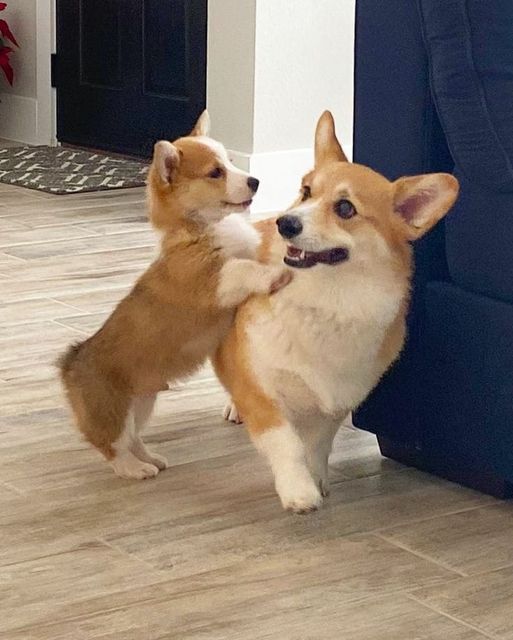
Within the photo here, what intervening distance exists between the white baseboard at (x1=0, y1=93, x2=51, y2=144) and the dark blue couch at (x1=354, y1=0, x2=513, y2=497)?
3869 mm

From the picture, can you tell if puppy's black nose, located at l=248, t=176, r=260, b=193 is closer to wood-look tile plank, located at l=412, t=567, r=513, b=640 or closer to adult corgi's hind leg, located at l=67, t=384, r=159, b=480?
adult corgi's hind leg, located at l=67, t=384, r=159, b=480

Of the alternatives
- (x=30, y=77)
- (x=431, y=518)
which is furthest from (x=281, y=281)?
(x=30, y=77)

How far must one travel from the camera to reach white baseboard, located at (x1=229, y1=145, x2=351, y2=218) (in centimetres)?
434

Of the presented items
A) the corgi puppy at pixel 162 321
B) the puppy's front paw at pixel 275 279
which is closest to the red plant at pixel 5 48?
the corgi puppy at pixel 162 321

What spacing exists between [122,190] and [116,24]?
1001 mm

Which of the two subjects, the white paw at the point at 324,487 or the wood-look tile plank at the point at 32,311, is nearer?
the white paw at the point at 324,487

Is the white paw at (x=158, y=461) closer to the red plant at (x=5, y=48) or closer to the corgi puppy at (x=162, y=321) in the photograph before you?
the corgi puppy at (x=162, y=321)

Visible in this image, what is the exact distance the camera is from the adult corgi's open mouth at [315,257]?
1.76 m

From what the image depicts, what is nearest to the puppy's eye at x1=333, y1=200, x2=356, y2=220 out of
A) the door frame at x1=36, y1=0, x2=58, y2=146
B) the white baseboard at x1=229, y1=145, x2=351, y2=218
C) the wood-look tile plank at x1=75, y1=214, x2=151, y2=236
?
the wood-look tile plank at x1=75, y1=214, x2=151, y2=236

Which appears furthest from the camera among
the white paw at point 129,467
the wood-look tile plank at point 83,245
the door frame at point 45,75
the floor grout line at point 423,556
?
the door frame at point 45,75

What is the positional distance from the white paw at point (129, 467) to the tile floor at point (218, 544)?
2 centimetres

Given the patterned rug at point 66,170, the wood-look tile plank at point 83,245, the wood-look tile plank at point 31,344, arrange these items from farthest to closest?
1. the patterned rug at point 66,170
2. the wood-look tile plank at point 83,245
3. the wood-look tile plank at point 31,344

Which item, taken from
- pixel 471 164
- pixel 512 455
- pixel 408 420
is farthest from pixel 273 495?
pixel 471 164

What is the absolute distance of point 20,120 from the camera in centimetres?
577
